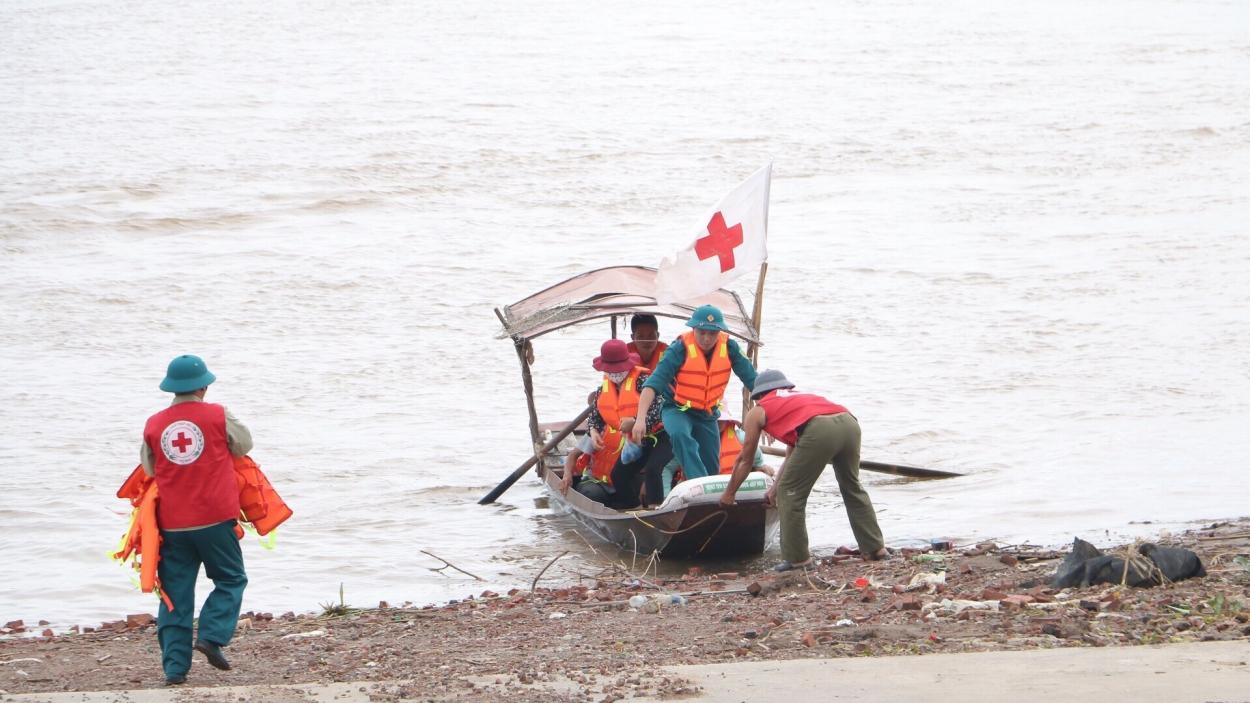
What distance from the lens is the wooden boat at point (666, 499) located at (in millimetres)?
9977

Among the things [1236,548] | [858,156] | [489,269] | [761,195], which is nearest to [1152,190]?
[858,156]

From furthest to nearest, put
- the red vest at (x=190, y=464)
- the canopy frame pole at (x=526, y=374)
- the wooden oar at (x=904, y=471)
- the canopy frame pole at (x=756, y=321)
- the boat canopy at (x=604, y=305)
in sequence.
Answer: the wooden oar at (x=904, y=471) < the canopy frame pole at (x=526, y=374) < the boat canopy at (x=604, y=305) < the canopy frame pole at (x=756, y=321) < the red vest at (x=190, y=464)

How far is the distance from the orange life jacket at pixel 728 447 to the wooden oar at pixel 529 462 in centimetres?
107

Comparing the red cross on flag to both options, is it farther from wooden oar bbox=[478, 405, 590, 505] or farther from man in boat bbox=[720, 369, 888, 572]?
man in boat bbox=[720, 369, 888, 572]

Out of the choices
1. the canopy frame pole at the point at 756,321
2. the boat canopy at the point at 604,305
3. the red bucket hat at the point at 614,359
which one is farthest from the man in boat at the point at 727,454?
the red bucket hat at the point at 614,359

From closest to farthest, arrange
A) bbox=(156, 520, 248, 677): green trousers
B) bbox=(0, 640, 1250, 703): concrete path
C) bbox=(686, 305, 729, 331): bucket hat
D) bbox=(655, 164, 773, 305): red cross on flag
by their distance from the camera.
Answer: bbox=(0, 640, 1250, 703): concrete path
bbox=(156, 520, 248, 677): green trousers
bbox=(686, 305, 729, 331): bucket hat
bbox=(655, 164, 773, 305): red cross on flag

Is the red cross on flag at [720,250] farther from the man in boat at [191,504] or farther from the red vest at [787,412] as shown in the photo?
the man in boat at [191,504]

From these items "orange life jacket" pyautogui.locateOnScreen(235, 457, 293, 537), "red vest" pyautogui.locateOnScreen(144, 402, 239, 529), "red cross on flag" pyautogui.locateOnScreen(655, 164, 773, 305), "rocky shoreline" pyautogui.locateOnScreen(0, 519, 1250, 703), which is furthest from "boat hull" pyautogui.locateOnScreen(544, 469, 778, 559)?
"red vest" pyautogui.locateOnScreen(144, 402, 239, 529)

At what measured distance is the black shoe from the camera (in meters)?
6.70

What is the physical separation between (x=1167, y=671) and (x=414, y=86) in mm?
36446

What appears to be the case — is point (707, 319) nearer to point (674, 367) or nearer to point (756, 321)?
point (674, 367)

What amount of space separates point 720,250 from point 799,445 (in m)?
2.66

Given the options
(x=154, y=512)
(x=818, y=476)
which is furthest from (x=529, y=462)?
(x=154, y=512)

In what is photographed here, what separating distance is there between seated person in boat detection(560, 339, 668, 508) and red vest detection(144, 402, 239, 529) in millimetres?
4411
